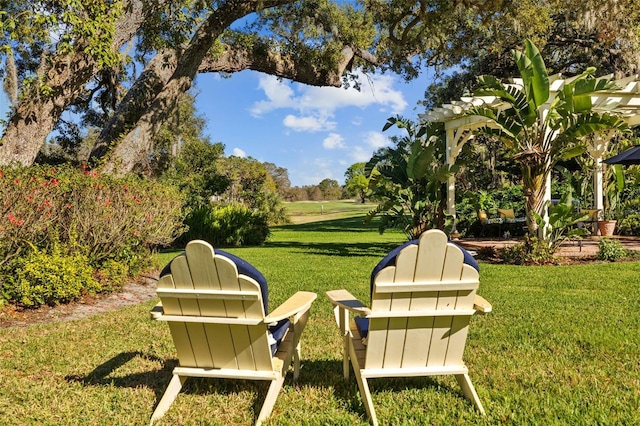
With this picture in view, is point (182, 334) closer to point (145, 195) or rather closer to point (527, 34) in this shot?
point (145, 195)

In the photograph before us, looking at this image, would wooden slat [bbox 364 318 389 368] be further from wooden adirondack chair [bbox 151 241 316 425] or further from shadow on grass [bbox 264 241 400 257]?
shadow on grass [bbox 264 241 400 257]

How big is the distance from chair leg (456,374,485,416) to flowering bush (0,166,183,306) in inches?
201

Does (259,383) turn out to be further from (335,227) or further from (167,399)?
(335,227)

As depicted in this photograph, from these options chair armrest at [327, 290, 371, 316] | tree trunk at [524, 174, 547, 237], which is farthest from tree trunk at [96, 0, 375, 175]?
chair armrest at [327, 290, 371, 316]

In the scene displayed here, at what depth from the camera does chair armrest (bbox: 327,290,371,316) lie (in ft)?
9.64

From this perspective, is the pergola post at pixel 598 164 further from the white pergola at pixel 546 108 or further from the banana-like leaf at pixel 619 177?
the banana-like leaf at pixel 619 177

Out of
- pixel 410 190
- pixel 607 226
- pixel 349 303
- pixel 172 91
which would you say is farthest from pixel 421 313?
pixel 607 226

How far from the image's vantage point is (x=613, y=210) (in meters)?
14.0

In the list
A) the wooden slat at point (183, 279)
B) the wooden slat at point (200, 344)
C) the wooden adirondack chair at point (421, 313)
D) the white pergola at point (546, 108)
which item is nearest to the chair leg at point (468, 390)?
the wooden adirondack chair at point (421, 313)

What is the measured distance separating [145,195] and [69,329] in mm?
3199

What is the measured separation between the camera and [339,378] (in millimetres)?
3727

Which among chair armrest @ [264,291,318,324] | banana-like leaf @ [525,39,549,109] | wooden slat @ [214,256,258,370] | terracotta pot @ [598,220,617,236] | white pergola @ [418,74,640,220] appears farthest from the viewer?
terracotta pot @ [598,220,617,236]

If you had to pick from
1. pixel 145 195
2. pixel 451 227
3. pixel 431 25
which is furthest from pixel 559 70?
pixel 145 195

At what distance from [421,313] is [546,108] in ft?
26.6
